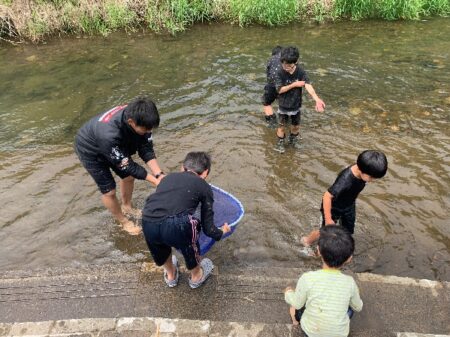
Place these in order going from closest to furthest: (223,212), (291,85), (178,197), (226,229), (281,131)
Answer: (178,197) → (226,229) → (223,212) → (291,85) → (281,131)

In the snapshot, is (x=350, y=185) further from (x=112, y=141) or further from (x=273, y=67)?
(x=273, y=67)

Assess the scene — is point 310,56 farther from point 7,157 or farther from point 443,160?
point 7,157

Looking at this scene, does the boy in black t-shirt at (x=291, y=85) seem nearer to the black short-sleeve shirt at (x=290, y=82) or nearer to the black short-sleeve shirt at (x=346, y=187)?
the black short-sleeve shirt at (x=290, y=82)

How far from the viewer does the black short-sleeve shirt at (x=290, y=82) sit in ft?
17.2

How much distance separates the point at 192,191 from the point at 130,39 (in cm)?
936

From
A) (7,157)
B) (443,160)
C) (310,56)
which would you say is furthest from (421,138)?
(7,157)

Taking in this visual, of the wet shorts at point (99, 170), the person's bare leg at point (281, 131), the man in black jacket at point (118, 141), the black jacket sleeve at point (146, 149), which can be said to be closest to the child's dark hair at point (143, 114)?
the man in black jacket at point (118, 141)

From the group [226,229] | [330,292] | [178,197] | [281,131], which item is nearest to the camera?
[330,292]

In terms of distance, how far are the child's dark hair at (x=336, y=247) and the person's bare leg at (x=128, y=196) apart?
106 inches

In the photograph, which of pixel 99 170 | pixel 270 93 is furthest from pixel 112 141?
pixel 270 93

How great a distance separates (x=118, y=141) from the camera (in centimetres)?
367

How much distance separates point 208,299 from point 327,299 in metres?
1.25

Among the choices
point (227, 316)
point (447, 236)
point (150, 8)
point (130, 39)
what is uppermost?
point (150, 8)

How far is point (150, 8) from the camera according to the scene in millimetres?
11367
